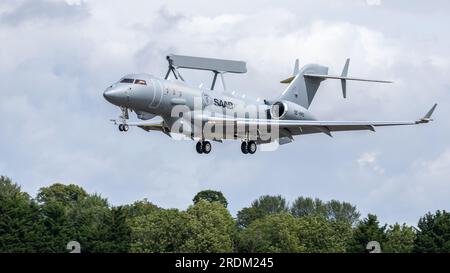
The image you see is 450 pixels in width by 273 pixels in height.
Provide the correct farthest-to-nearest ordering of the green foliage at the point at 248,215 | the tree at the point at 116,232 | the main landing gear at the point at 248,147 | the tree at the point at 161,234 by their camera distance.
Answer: the green foliage at the point at 248,215, the tree at the point at 161,234, the tree at the point at 116,232, the main landing gear at the point at 248,147

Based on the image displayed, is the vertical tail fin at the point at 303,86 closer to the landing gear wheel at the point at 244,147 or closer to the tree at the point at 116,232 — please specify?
the landing gear wheel at the point at 244,147

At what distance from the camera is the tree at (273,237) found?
425 feet

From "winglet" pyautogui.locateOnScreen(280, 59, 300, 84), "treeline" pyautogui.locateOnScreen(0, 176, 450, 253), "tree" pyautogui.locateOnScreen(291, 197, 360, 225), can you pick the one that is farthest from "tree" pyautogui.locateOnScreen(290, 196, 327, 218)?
"winglet" pyautogui.locateOnScreen(280, 59, 300, 84)

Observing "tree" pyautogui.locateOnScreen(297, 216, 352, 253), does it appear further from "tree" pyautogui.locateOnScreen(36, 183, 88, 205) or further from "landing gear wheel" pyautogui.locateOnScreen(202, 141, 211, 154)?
"landing gear wheel" pyautogui.locateOnScreen(202, 141, 211, 154)

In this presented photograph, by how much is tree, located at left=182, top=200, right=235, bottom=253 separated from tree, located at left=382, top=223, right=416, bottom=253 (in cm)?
1598

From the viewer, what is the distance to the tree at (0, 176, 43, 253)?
12118cm

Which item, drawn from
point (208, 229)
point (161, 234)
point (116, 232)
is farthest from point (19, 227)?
point (208, 229)

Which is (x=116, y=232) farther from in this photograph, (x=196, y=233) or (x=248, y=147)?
(x=248, y=147)

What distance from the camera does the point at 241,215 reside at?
174 metres

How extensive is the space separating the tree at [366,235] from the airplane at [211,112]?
4018 centimetres

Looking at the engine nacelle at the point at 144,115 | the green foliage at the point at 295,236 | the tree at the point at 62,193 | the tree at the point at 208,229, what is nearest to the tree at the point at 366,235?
the green foliage at the point at 295,236
